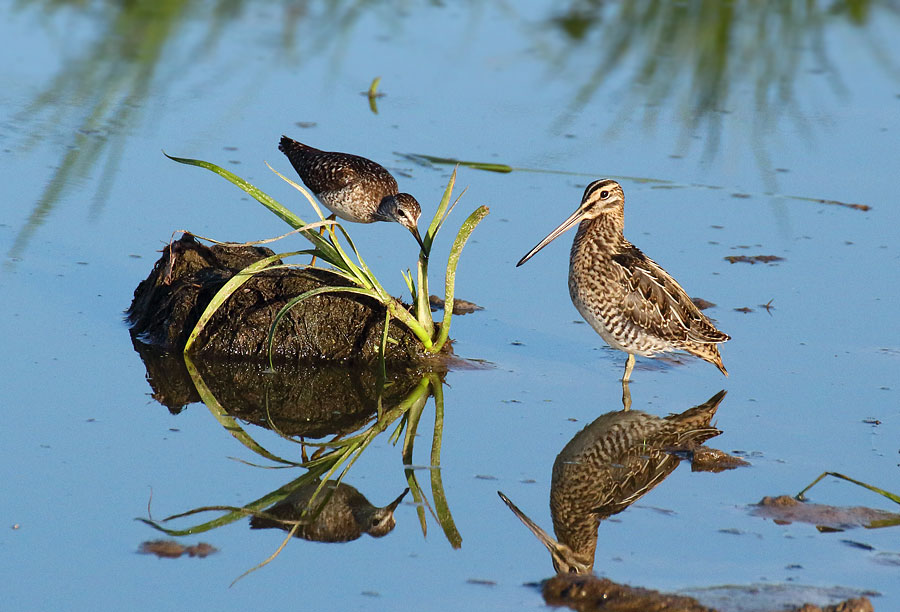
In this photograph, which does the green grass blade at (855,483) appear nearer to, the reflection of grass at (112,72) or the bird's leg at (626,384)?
the bird's leg at (626,384)

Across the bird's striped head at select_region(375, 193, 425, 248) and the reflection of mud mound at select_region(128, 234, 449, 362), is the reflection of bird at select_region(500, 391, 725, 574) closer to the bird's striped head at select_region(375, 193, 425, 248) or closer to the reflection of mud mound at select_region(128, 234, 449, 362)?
the reflection of mud mound at select_region(128, 234, 449, 362)

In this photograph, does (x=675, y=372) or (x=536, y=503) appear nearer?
(x=536, y=503)

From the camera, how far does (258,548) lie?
5.19m

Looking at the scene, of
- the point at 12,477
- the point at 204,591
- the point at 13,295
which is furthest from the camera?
the point at 13,295

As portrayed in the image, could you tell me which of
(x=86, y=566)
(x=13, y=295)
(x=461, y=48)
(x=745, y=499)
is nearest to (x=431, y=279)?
(x=13, y=295)

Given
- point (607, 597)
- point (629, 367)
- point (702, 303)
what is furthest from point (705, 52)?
point (607, 597)

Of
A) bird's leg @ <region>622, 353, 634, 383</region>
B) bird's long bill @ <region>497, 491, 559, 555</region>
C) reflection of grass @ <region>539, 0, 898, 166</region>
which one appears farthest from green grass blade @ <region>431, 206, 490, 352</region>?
reflection of grass @ <region>539, 0, 898, 166</region>

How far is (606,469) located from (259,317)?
2.24 meters

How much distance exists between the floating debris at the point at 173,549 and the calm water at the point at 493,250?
1.6 inches

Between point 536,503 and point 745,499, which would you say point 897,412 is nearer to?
point 745,499

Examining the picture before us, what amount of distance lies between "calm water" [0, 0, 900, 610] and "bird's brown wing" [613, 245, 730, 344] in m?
0.30

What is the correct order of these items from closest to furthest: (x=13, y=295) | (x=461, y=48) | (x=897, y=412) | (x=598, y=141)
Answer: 1. (x=897, y=412)
2. (x=13, y=295)
3. (x=598, y=141)
4. (x=461, y=48)

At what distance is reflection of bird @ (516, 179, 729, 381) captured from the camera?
7.44 metres

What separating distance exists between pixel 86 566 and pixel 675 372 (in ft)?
13.1
